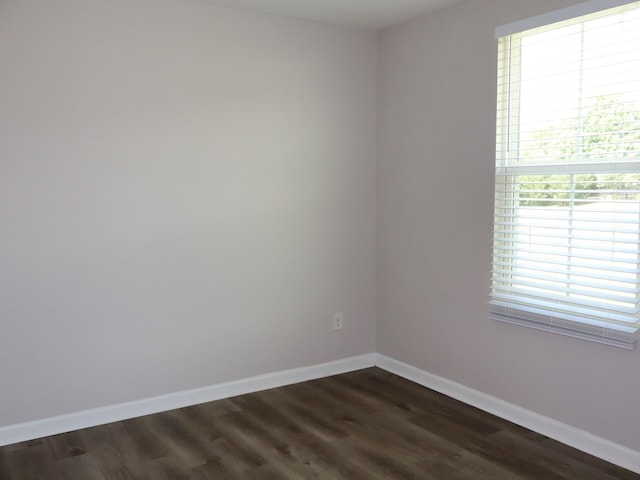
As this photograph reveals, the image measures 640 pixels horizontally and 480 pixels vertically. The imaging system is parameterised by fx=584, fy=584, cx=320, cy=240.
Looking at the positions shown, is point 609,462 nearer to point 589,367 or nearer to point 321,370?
point 589,367

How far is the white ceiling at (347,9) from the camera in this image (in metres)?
3.45

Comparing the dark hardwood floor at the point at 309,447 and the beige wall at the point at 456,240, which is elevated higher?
the beige wall at the point at 456,240

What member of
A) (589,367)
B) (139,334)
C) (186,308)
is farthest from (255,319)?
(589,367)

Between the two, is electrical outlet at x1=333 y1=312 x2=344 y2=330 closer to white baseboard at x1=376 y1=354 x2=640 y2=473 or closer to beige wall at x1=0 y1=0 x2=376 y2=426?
beige wall at x1=0 y1=0 x2=376 y2=426

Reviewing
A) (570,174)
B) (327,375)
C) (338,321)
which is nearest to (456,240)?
(570,174)

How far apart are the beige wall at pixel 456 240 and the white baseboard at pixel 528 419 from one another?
37 millimetres

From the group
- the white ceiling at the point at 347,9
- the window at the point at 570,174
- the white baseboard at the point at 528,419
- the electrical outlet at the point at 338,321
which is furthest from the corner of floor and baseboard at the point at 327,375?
the white ceiling at the point at 347,9

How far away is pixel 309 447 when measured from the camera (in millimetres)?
3045

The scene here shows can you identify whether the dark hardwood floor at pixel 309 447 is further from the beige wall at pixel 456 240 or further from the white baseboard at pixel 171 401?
the beige wall at pixel 456 240

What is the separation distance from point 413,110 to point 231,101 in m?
1.21

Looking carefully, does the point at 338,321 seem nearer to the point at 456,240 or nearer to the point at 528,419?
the point at 456,240

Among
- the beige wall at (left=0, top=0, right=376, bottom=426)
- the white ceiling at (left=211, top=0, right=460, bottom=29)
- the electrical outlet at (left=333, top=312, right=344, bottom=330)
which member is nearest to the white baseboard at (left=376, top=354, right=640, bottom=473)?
the electrical outlet at (left=333, top=312, right=344, bottom=330)

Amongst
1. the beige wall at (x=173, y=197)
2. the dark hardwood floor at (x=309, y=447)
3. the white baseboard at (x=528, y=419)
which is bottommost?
the dark hardwood floor at (x=309, y=447)

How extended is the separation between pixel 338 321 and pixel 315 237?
0.64 metres
